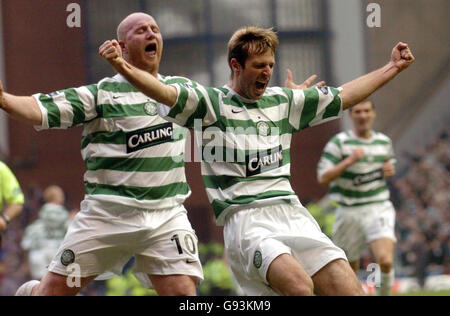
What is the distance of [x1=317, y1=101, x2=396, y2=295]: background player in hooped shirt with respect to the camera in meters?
7.20

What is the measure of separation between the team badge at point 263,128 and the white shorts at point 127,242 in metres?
0.74

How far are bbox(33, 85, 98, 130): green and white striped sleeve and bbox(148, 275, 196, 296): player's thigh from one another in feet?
3.15

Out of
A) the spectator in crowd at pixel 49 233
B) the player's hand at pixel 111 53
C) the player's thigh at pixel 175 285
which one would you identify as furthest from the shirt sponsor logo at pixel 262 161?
the spectator in crowd at pixel 49 233

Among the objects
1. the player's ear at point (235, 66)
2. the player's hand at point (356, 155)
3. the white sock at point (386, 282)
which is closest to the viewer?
the player's ear at point (235, 66)

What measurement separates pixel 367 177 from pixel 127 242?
3.49m

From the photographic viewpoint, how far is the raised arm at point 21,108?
3820mm

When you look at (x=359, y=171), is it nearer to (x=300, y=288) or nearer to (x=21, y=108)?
(x=300, y=288)

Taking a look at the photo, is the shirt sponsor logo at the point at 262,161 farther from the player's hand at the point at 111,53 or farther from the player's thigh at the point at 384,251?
the player's thigh at the point at 384,251

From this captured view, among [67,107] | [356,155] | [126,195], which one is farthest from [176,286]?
[356,155]

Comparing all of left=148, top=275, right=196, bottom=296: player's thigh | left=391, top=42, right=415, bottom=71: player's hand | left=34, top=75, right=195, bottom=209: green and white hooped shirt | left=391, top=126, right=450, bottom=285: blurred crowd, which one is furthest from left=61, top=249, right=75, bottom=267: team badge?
left=391, top=126, right=450, bottom=285: blurred crowd

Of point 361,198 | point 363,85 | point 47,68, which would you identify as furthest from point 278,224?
point 47,68

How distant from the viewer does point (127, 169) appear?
4.30 metres

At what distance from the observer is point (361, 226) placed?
289 inches
